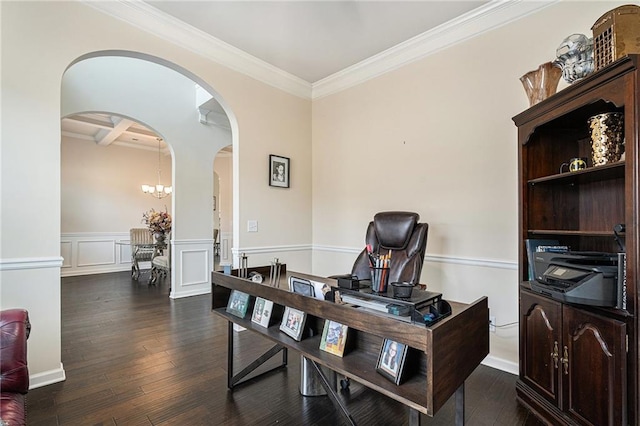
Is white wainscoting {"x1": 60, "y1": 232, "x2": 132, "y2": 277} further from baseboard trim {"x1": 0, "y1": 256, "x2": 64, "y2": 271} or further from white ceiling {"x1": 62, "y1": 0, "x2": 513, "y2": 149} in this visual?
white ceiling {"x1": 62, "y1": 0, "x2": 513, "y2": 149}

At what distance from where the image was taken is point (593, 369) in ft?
4.84

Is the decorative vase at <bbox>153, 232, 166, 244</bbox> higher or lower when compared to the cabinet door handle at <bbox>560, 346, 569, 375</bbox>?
higher

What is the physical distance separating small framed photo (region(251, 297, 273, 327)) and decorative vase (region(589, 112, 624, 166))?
1965 millimetres

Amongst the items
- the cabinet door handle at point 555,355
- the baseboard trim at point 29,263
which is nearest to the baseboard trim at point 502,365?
the cabinet door handle at point 555,355

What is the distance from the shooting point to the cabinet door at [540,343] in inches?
67.2

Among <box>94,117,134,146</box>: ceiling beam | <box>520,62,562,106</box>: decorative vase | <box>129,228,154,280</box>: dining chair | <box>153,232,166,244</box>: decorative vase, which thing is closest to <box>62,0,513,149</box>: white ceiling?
<box>520,62,562,106</box>: decorative vase

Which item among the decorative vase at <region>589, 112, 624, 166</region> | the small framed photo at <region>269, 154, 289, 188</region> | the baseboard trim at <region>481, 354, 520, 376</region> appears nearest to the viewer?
the decorative vase at <region>589, 112, 624, 166</region>

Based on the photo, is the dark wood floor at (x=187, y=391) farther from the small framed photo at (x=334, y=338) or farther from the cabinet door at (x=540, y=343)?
the small framed photo at (x=334, y=338)

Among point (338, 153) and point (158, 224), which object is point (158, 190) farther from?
point (338, 153)

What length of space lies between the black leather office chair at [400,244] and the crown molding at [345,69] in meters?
1.71

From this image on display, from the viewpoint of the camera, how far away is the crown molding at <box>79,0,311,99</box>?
2459mm

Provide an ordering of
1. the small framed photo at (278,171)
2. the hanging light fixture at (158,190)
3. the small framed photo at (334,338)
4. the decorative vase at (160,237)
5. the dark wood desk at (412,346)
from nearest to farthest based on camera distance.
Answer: the dark wood desk at (412,346), the small framed photo at (334,338), the small framed photo at (278,171), the decorative vase at (160,237), the hanging light fixture at (158,190)

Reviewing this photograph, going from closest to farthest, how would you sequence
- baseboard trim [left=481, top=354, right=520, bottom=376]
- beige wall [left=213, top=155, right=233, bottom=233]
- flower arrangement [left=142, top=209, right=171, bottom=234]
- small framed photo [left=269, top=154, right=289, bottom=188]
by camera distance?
baseboard trim [left=481, top=354, right=520, bottom=376] → small framed photo [left=269, top=154, right=289, bottom=188] → flower arrangement [left=142, top=209, right=171, bottom=234] → beige wall [left=213, top=155, right=233, bottom=233]

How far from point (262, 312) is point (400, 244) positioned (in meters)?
1.19
